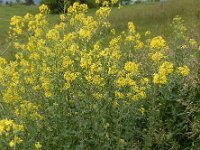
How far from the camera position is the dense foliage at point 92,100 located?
5.00 metres

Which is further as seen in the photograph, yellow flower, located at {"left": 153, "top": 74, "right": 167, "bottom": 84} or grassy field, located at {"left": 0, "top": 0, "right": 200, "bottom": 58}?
grassy field, located at {"left": 0, "top": 0, "right": 200, "bottom": 58}

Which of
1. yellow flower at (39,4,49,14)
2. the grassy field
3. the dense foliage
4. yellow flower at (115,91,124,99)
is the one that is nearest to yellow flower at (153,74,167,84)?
the dense foliage

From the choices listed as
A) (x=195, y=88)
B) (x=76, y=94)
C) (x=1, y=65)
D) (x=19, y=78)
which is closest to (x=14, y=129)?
(x=76, y=94)

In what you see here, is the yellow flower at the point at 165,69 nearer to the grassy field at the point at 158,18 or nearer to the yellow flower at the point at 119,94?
the yellow flower at the point at 119,94

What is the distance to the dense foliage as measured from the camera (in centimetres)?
500

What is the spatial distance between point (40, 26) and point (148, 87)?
1.81m

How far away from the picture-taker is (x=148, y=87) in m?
5.24

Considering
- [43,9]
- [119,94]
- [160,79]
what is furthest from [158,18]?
[160,79]

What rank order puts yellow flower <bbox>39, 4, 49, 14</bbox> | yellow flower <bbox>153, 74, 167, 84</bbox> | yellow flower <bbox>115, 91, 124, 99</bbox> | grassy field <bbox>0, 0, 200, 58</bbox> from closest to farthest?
yellow flower <bbox>153, 74, 167, 84</bbox>
yellow flower <bbox>115, 91, 124, 99</bbox>
yellow flower <bbox>39, 4, 49, 14</bbox>
grassy field <bbox>0, 0, 200, 58</bbox>

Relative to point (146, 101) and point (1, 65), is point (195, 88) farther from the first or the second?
point (1, 65)

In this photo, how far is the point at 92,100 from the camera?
502cm

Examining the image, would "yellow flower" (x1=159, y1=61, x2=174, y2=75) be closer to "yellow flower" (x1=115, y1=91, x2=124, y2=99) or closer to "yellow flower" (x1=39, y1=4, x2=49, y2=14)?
"yellow flower" (x1=115, y1=91, x2=124, y2=99)

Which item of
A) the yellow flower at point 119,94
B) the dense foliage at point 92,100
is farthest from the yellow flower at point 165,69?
the yellow flower at point 119,94

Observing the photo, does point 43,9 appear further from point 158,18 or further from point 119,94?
point 158,18
